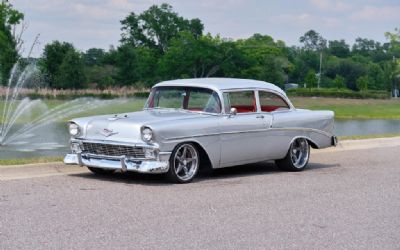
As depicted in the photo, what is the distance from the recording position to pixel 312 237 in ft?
26.3

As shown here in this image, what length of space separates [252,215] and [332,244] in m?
1.53

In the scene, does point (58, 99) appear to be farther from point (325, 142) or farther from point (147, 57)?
point (147, 57)

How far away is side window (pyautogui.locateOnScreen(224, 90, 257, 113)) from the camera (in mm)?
12344

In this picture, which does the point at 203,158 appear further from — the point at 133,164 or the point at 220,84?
the point at 220,84

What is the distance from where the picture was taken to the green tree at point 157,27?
115m

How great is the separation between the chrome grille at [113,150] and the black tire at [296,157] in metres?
3.07

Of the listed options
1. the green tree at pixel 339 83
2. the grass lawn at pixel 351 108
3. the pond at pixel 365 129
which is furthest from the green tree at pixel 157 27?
the pond at pixel 365 129

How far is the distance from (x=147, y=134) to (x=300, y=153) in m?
3.49

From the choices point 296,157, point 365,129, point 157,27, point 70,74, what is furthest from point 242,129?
point 157,27

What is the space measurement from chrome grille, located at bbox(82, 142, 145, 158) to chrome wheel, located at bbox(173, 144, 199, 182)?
531 mm

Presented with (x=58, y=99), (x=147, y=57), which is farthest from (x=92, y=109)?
(x=147, y=57)

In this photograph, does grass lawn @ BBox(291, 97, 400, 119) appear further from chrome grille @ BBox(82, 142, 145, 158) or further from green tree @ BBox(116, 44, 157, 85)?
chrome grille @ BBox(82, 142, 145, 158)

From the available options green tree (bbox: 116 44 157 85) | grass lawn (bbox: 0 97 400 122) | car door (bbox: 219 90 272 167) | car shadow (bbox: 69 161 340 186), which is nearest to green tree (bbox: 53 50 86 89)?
grass lawn (bbox: 0 97 400 122)

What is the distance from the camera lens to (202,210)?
366 inches
